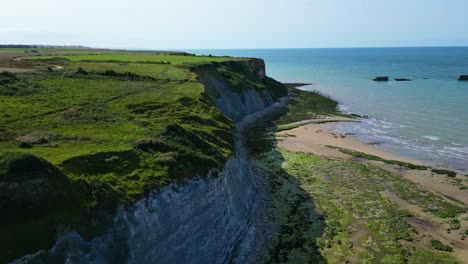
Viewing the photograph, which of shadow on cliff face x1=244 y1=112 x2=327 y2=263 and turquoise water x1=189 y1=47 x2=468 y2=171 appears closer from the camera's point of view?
shadow on cliff face x1=244 y1=112 x2=327 y2=263

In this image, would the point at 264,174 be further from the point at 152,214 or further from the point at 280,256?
the point at 152,214

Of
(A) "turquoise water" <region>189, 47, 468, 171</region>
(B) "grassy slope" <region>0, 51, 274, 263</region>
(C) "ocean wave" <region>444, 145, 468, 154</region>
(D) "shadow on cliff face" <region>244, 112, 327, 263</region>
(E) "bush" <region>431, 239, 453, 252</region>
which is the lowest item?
(E) "bush" <region>431, 239, 453, 252</region>

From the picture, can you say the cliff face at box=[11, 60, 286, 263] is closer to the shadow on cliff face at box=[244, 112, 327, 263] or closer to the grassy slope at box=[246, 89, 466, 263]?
the shadow on cliff face at box=[244, 112, 327, 263]

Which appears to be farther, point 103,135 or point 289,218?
point 289,218

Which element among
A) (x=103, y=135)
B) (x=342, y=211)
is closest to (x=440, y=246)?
(x=342, y=211)

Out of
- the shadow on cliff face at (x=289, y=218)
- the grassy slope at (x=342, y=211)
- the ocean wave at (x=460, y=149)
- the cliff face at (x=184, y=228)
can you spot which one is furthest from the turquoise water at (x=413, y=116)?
the cliff face at (x=184, y=228)

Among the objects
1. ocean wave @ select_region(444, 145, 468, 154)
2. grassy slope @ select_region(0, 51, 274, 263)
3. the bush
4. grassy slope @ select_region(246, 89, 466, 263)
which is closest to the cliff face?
grassy slope @ select_region(0, 51, 274, 263)

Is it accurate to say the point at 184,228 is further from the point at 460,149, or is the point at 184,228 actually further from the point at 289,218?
the point at 460,149

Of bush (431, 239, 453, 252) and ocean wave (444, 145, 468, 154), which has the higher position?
ocean wave (444, 145, 468, 154)
